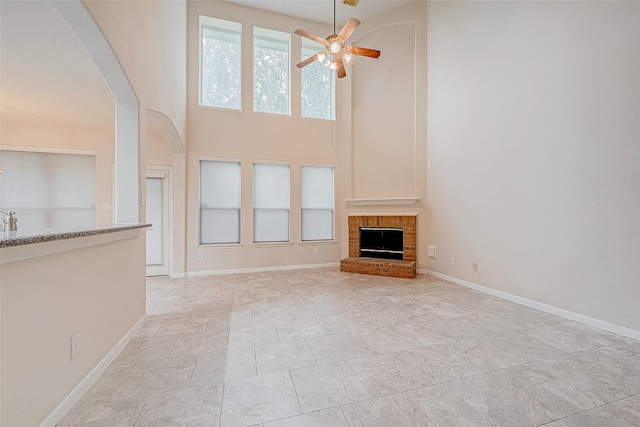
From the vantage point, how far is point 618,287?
262cm

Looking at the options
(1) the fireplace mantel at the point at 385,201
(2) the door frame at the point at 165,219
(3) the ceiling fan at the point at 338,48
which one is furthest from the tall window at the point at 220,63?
(1) the fireplace mantel at the point at 385,201

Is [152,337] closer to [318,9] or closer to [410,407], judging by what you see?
[410,407]

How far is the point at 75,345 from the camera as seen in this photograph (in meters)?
1.69

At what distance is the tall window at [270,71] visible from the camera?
5.45 metres

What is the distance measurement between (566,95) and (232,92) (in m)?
5.09

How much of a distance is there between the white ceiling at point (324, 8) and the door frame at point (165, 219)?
3.44m

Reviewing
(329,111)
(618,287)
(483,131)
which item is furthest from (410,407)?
(329,111)

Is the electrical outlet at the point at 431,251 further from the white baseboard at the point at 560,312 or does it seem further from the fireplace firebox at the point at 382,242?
the white baseboard at the point at 560,312

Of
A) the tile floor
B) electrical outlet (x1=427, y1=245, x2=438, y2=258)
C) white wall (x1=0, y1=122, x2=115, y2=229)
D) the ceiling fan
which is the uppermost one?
the ceiling fan

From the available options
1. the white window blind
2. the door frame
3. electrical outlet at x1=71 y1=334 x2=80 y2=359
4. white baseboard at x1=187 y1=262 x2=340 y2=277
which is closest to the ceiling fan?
the door frame

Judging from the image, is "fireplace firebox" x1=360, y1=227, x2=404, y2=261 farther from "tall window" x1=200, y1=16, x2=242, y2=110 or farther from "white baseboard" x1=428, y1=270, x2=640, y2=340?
"tall window" x1=200, y1=16, x2=242, y2=110

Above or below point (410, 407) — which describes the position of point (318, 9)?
above

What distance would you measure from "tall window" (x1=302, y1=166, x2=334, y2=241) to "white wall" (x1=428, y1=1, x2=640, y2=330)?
2.22 meters

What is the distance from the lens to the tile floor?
1562 millimetres
